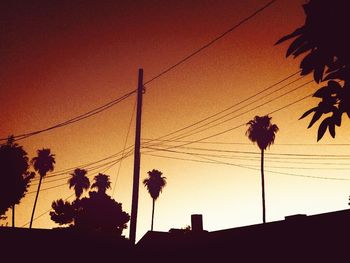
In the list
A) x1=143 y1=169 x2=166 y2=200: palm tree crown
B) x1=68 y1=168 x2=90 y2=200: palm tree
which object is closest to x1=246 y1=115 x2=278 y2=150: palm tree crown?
x1=143 y1=169 x2=166 y2=200: palm tree crown

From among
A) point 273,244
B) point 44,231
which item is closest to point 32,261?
point 44,231

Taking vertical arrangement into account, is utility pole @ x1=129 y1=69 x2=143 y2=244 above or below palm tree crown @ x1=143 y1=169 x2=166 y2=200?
below

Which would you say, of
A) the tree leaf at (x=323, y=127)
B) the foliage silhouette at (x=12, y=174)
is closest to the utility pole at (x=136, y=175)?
the tree leaf at (x=323, y=127)

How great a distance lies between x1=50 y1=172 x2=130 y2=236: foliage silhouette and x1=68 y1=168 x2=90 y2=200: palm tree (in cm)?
163

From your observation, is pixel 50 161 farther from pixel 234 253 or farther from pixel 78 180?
pixel 234 253

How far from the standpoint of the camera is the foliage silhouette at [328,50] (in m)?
3.04

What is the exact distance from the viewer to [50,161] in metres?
59.2

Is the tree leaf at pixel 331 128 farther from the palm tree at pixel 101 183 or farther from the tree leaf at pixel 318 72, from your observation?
the palm tree at pixel 101 183

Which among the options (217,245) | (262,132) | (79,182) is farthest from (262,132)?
(79,182)

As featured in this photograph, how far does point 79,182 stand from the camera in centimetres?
6575

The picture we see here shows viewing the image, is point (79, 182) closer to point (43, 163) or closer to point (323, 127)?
point (43, 163)

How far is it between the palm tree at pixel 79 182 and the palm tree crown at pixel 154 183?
11.9 m

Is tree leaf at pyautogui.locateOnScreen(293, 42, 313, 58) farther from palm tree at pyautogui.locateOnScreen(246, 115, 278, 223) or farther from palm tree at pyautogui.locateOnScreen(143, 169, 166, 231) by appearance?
palm tree at pyautogui.locateOnScreen(143, 169, 166, 231)

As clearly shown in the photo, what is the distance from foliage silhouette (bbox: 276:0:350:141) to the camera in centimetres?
304
